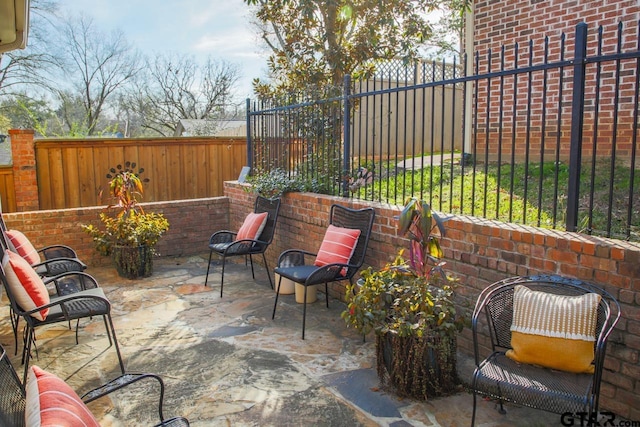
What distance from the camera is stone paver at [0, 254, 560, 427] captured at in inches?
109

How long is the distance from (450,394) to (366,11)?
19.6ft

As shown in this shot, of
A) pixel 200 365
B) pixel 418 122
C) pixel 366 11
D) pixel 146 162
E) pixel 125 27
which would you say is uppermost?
pixel 125 27

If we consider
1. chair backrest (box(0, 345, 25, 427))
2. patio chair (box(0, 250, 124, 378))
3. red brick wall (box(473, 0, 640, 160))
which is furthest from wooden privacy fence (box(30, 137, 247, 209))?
chair backrest (box(0, 345, 25, 427))

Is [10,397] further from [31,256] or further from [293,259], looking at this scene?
[293,259]

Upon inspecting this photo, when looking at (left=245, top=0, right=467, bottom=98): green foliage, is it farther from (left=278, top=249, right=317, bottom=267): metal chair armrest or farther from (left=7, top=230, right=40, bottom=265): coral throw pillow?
(left=7, top=230, right=40, bottom=265): coral throw pillow

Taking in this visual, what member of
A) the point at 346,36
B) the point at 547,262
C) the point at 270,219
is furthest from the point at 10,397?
the point at 346,36

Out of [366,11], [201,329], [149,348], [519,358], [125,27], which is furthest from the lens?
[125,27]

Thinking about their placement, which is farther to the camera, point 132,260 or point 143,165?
point 143,165

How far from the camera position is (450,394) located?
9.70ft

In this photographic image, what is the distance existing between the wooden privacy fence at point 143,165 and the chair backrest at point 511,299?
6.45 m

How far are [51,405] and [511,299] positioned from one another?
226 cm

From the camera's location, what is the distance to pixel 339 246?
431 centimetres

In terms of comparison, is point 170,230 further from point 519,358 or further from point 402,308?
point 519,358

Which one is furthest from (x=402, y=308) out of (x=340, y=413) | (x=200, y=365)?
(x=200, y=365)
